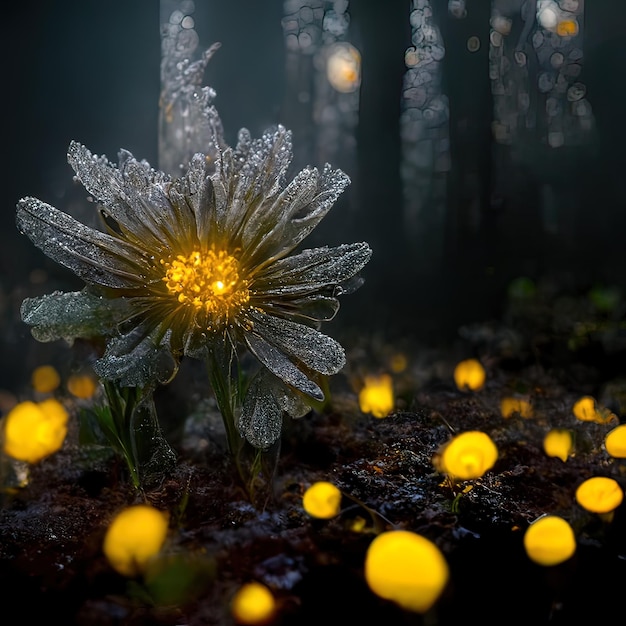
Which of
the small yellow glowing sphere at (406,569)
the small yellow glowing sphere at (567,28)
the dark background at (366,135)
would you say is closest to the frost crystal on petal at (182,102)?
the dark background at (366,135)

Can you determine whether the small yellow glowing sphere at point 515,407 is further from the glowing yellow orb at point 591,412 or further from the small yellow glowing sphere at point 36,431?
the small yellow glowing sphere at point 36,431

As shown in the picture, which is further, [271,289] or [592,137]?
[592,137]

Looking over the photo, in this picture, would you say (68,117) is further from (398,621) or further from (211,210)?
(398,621)

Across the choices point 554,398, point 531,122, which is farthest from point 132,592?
point 531,122

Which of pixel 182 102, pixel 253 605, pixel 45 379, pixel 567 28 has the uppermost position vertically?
pixel 567 28

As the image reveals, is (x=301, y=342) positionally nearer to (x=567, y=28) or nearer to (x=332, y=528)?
(x=332, y=528)

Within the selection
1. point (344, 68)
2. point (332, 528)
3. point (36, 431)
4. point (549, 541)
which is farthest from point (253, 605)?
point (344, 68)

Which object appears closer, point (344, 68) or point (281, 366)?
point (281, 366)
